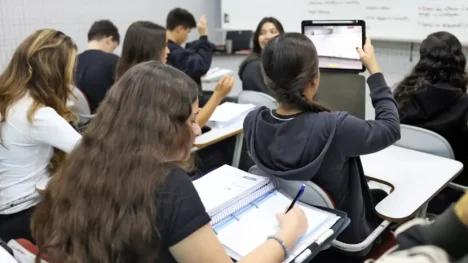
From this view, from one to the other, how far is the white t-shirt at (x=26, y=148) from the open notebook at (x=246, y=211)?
0.52 meters

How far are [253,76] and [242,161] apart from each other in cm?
60

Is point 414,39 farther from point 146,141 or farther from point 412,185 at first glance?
point 146,141

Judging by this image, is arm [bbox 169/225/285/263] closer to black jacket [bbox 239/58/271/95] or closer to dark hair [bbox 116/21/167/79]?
dark hair [bbox 116/21/167/79]

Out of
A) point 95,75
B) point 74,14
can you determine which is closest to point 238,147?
point 95,75

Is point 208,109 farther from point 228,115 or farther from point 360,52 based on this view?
point 360,52

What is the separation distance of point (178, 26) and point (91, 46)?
696mm

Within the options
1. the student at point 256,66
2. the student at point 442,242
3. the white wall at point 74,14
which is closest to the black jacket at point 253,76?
the student at point 256,66

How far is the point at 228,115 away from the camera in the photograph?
229cm

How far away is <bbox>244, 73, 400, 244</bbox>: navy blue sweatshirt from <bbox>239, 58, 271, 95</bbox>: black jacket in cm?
140

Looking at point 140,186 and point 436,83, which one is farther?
point 436,83

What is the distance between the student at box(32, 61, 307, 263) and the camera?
85cm

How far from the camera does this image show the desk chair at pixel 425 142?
1.76m

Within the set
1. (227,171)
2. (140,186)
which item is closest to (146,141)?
(140,186)

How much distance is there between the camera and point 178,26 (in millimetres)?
3482
